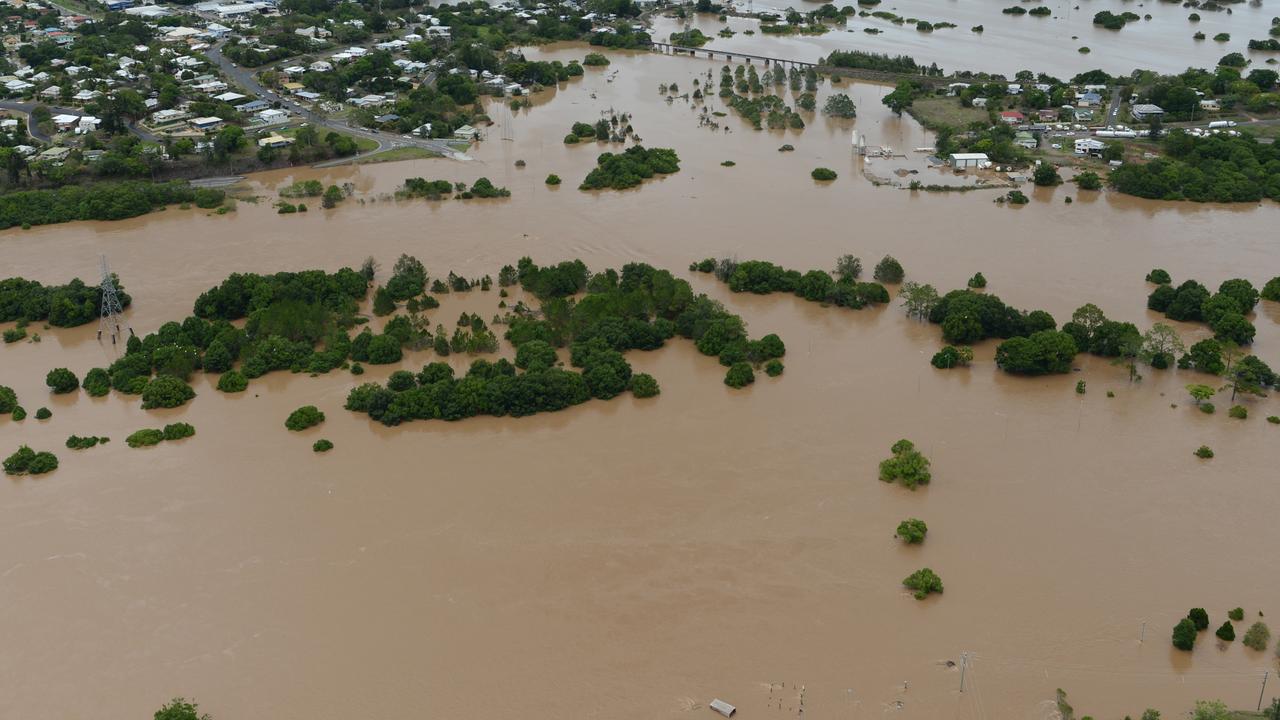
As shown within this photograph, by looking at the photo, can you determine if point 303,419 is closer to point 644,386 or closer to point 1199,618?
point 644,386

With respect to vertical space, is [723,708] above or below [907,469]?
below

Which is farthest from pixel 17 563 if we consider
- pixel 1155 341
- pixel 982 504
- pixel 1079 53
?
pixel 1079 53

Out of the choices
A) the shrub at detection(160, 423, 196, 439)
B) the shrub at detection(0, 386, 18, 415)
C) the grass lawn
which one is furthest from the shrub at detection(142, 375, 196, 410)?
the grass lawn

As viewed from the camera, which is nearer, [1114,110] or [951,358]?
[951,358]

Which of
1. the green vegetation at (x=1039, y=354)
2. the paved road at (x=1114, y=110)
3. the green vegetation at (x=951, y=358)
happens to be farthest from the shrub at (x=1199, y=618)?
the paved road at (x=1114, y=110)

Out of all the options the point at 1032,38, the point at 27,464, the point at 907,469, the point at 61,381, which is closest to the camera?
the point at 907,469

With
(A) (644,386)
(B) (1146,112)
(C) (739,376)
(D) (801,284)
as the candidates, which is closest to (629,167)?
(D) (801,284)

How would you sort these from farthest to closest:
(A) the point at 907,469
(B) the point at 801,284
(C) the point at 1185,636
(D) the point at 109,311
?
(B) the point at 801,284 → (D) the point at 109,311 → (A) the point at 907,469 → (C) the point at 1185,636
